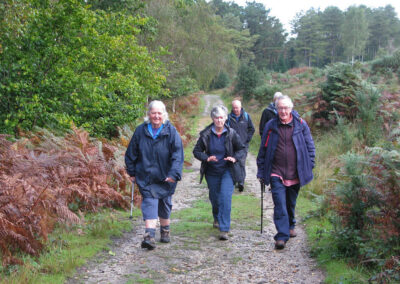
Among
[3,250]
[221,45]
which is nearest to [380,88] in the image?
[3,250]

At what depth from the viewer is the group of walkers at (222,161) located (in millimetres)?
→ 5574

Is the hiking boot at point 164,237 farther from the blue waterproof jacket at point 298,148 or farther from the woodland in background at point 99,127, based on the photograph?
the blue waterproof jacket at point 298,148

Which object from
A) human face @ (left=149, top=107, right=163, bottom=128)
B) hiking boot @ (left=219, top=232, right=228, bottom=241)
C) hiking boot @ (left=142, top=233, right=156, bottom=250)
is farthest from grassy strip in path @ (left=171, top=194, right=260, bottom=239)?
human face @ (left=149, top=107, right=163, bottom=128)

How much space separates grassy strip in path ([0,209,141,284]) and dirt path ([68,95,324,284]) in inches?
6.3

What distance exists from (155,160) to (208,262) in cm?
160

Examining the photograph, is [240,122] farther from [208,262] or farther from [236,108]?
[208,262]

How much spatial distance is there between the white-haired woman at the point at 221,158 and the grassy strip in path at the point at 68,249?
1700mm

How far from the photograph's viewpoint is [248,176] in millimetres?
12336

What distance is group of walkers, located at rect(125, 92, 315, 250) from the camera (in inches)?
219

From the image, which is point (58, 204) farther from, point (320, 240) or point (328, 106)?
point (328, 106)

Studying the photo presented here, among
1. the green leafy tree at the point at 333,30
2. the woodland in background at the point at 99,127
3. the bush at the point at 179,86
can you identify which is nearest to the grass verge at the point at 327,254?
the woodland in background at the point at 99,127

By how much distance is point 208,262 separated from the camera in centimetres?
523

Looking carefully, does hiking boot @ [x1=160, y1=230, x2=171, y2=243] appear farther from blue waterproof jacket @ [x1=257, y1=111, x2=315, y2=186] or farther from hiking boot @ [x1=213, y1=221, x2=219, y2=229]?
blue waterproof jacket @ [x1=257, y1=111, x2=315, y2=186]

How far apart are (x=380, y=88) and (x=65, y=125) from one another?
36.0ft
